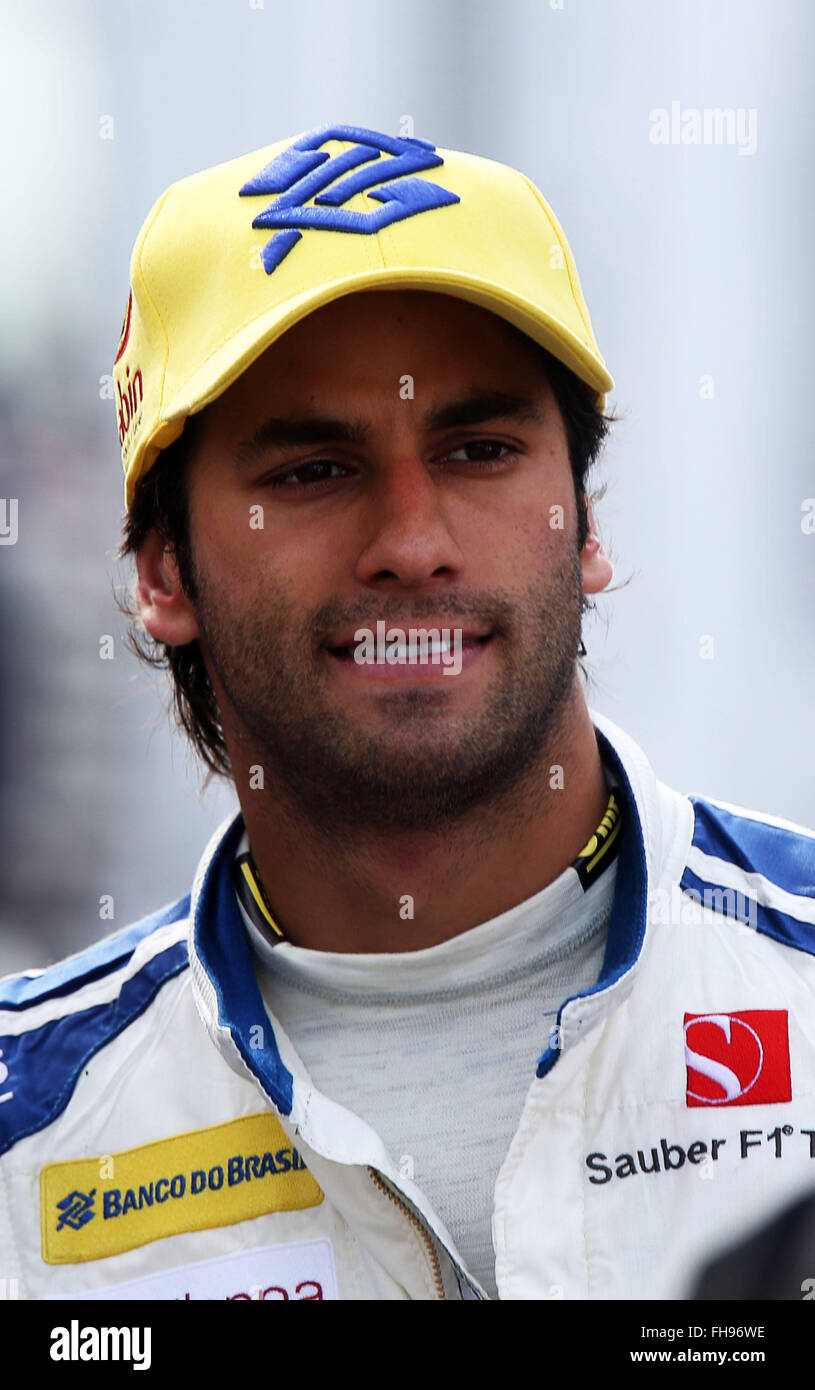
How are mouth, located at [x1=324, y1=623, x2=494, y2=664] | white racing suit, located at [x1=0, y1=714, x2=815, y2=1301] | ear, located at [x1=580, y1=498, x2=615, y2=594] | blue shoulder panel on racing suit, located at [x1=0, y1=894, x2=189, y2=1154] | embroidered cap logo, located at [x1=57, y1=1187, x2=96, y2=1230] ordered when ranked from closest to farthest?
white racing suit, located at [x1=0, y1=714, x2=815, y2=1301]
mouth, located at [x1=324, y1=623, x2=494, y2=664]
embroidered cap logo, located at [x1=57, y1=1187, x2=96, y2=1230]
blue shoulder panel on racing suit, located at [x1=0, y1=894, x2=189, y2=1154]
ear, located at [x1=580, y1=498, x2=615, y2=594]

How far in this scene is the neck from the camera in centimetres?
192

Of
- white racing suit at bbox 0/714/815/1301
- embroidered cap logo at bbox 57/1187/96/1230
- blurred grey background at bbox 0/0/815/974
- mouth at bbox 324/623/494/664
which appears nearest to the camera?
white racing suit at bbox 0/714/815/1301

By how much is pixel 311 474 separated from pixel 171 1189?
99 centimetres

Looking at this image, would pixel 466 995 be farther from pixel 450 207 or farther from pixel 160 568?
pixel 450 207

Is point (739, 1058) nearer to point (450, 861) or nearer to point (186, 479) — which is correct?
point (450, 861)

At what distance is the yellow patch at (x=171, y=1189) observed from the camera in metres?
1.86

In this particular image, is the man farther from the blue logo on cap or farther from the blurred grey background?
the blurred grey background

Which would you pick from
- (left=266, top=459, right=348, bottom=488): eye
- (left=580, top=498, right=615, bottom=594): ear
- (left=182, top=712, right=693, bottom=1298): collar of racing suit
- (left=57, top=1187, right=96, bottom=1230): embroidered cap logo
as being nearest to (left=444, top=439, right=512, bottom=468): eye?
(left=266, top=459, right=348, bottom=488): eye

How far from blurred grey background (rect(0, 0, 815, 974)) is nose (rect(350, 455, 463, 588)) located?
174 centimetres

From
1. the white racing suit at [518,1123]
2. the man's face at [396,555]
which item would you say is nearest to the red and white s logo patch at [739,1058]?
the white racing suit at [518,1123]

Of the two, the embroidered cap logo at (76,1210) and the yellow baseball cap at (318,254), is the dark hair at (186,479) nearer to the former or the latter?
the yellow baseball cap at (318,254)

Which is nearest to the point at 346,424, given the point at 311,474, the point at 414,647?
the point at 311,474

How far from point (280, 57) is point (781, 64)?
4.44 ft
